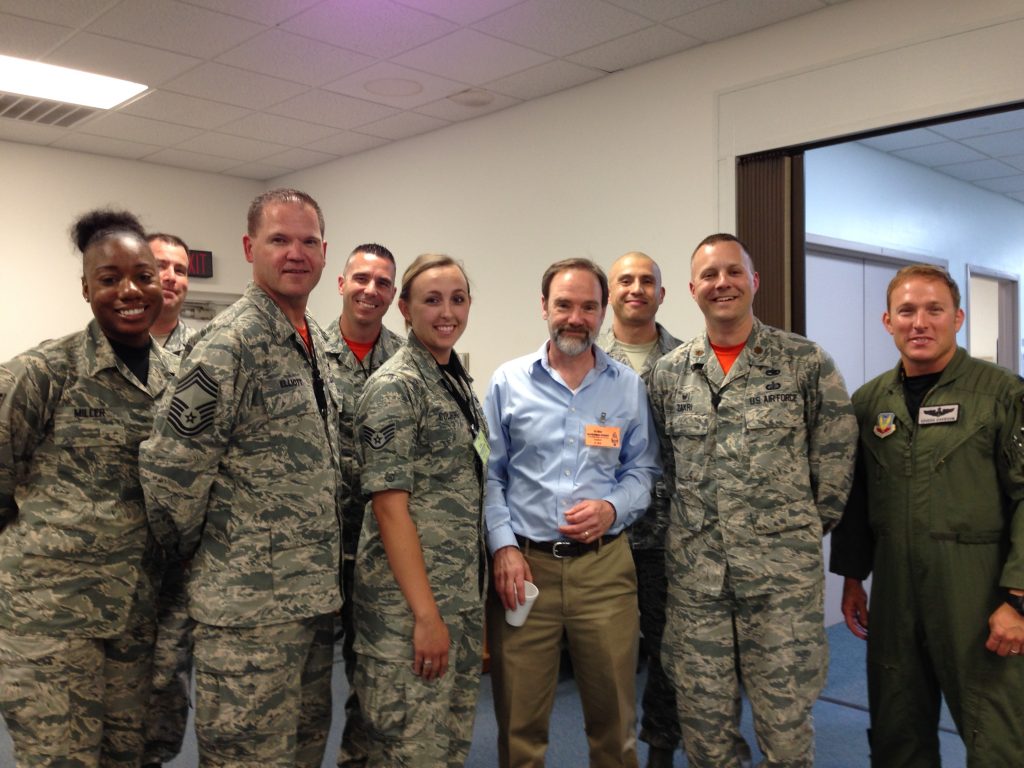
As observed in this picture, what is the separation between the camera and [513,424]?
2.43m

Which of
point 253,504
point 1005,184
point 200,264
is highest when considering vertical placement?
point 1005,184

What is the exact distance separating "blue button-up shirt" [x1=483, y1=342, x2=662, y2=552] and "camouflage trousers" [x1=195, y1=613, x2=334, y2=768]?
0.67 m

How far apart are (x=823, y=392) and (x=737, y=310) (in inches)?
13.4

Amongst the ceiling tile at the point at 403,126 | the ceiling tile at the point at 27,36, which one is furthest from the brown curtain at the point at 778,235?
the ceiling tile at the point at 27,36

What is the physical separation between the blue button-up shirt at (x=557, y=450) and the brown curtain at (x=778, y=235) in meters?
1.73

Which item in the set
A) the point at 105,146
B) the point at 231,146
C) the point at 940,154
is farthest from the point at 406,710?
the point at 105,146

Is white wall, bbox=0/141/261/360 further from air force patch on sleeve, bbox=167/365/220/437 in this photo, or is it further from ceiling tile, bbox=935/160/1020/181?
ceiling tile, bbox=935/160/1020/181

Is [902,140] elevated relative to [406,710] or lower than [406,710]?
elevated

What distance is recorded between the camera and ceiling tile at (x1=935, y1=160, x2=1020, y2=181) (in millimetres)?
5957

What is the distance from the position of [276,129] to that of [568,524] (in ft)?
14.5

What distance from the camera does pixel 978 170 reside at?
6.14m

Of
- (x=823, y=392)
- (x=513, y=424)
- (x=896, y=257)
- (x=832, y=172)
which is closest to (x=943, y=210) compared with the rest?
(x=896, y=257)

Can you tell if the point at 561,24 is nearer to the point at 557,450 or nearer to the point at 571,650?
the point at 557,450

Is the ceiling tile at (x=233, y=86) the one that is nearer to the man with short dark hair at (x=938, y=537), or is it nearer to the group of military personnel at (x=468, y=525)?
the group of military personnel at (x=468, y=525)
